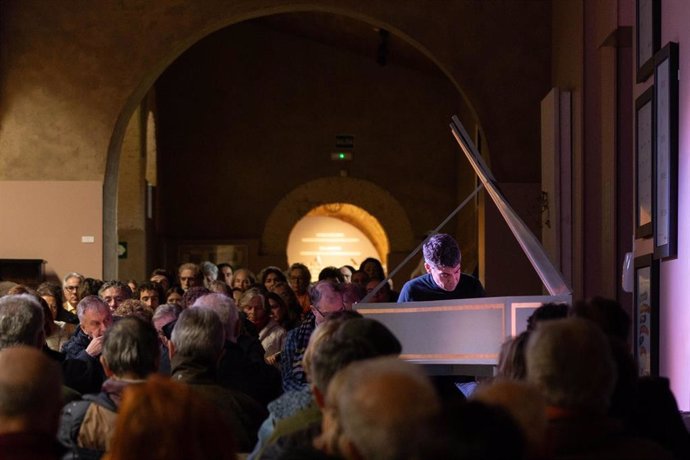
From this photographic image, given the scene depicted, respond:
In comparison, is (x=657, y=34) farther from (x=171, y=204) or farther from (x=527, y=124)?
(x=171, y=204)

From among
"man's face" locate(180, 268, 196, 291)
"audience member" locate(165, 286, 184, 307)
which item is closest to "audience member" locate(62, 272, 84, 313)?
"audience member" locate(165, 286, 184, 307)

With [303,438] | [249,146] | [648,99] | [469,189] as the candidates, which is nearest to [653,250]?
[648,99]

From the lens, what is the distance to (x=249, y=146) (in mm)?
19188

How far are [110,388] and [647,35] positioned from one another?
4.09 metres

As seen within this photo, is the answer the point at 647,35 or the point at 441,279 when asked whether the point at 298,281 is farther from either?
the point at 441,279

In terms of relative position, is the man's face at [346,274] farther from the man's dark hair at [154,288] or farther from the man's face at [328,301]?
the man's face at [328,301]

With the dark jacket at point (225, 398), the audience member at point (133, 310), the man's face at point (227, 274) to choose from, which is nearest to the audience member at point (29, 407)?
the dark jacket at point (225, 398)

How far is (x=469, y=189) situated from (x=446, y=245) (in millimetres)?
11691

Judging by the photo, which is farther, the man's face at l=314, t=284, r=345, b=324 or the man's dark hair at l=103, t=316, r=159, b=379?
the man's face at l=314, t=284, r=345, b=324

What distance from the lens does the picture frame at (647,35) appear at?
6.86 meters

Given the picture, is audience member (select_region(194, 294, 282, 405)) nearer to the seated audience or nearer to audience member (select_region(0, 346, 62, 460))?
audience member (select_region(0, 346, 62, 460))

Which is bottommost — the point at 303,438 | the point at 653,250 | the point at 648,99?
the point at 303,438

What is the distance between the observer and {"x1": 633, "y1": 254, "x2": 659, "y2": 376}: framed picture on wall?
7000mm

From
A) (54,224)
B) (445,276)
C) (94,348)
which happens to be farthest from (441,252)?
(54,224)
